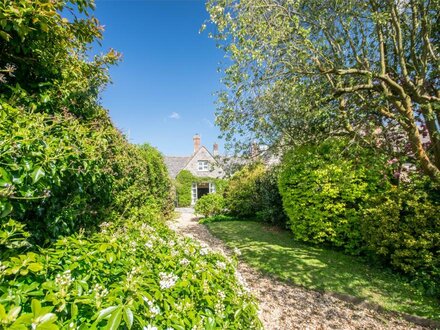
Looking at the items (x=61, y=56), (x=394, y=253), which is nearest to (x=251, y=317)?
(x=61, y=56)

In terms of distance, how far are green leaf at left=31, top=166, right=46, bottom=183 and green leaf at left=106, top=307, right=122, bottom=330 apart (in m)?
1.16

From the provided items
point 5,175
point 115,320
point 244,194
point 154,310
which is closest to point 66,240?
point 5,175

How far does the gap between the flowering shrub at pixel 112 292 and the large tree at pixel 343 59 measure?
14.5 ft

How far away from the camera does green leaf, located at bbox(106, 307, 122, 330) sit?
115 centimetres

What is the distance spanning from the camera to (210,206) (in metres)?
17.0

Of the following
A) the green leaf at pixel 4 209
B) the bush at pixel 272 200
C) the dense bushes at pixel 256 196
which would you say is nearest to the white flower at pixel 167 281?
the green leaf at pixel 4 209

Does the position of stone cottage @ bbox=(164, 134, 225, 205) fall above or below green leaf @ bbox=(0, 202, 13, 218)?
above

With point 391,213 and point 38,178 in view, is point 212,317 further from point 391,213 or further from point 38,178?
Result: point 391,213

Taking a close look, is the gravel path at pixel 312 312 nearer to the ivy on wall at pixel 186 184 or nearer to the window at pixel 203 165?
the ivy on wall at pixel 186 184

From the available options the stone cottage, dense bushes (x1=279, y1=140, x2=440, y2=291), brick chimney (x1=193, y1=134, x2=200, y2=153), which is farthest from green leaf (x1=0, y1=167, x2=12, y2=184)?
brick chimney (x1=193, y1=134, x2=200, y2=153)

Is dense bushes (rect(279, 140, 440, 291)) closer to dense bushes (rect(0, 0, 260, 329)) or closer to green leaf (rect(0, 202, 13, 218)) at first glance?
dense bushes (rect(0, 0, 260, 329))

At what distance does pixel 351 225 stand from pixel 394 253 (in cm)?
153

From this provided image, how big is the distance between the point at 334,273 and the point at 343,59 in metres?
5.56

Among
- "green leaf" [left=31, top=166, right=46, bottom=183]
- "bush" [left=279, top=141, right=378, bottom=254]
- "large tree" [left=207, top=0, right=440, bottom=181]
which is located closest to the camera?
"green leaf" [left=31, top=166, right=46, bottom=183]
